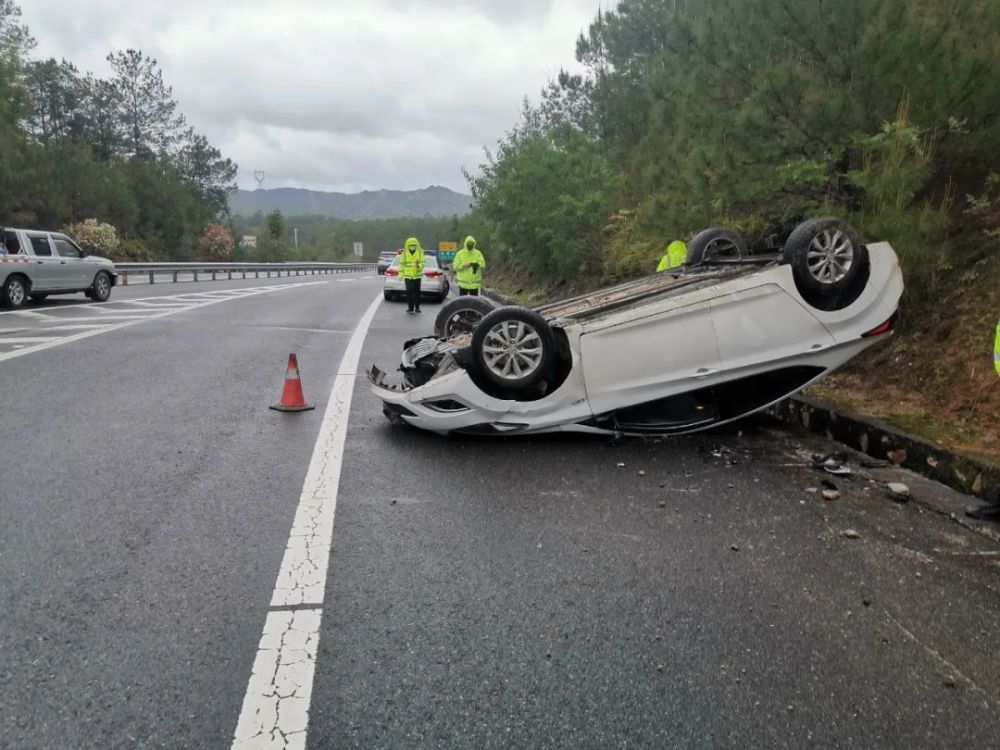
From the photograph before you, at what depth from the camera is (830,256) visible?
5.50m

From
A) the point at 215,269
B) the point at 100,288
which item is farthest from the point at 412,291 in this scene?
the point at 215,269

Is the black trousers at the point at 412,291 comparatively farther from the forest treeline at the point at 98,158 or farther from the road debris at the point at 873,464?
the forest treeline at the point at 98,158

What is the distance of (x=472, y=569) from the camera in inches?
137

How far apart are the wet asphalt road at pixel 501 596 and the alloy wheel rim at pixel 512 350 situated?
577 mm

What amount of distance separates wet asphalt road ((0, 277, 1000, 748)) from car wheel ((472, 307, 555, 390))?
537 millimetres

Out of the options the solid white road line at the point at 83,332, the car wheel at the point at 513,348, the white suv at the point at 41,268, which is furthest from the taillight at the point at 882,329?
the white suv at the point at 41,268

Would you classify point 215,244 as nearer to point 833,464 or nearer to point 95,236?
point 95,236

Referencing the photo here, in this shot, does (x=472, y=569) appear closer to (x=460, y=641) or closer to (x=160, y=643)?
(x=460, y=641)

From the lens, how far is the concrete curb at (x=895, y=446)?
454 cm

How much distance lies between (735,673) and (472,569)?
4.14ft

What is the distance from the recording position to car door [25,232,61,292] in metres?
15.8

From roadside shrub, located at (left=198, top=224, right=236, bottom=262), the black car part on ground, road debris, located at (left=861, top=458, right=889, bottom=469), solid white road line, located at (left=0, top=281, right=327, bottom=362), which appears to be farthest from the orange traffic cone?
roadside shrub, located at (left=198, top=224, right=236, bottom=262)

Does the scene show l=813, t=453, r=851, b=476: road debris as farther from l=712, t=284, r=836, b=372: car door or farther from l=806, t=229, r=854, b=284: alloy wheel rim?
l=806, t=229, r=854, b=284: alloy wheel rim

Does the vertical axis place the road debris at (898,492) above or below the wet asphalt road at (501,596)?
above
